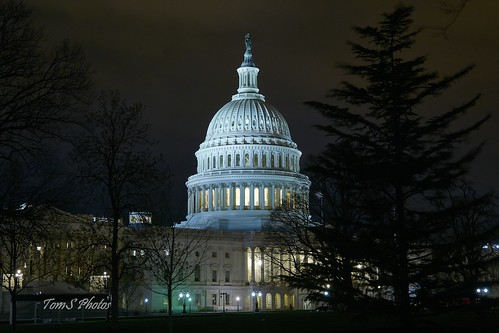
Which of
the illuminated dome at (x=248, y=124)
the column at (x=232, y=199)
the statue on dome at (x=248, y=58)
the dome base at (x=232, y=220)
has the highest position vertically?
the statue on dome at (x=248, y=58)

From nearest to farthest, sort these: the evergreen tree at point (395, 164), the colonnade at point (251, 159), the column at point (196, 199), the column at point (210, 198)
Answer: the evergreen tree at point (395, 164) < the column at point (210, 198) < the colonnade at point (251, 159) < the column at point (196, 199)

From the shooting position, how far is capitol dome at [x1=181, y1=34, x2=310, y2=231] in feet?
525

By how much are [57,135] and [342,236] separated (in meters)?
12.3

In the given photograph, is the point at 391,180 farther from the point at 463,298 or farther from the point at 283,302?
the point at 283,302

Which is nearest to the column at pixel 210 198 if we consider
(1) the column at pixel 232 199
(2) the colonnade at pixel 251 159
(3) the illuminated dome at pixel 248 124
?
(1) the column at pixel 232 199

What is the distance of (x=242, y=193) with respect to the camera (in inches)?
6378

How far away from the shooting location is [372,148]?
32.1 metres

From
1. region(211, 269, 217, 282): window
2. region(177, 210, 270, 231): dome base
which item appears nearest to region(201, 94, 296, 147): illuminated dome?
region(177, 210, 270, 231): dome base

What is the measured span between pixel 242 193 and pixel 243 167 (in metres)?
5.88

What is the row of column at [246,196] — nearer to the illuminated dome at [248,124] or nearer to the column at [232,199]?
the column at [232,199]

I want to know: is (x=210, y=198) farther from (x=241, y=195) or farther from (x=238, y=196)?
(x=241, y=195)

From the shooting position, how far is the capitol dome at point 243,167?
160 m

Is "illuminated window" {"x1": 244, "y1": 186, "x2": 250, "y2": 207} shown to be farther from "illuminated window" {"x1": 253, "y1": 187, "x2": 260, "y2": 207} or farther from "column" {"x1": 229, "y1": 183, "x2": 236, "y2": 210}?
"column" {"x1": 229, "y1": 183, "x2": 236, "y2": 210}

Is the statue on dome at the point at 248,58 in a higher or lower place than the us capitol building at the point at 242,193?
higher
